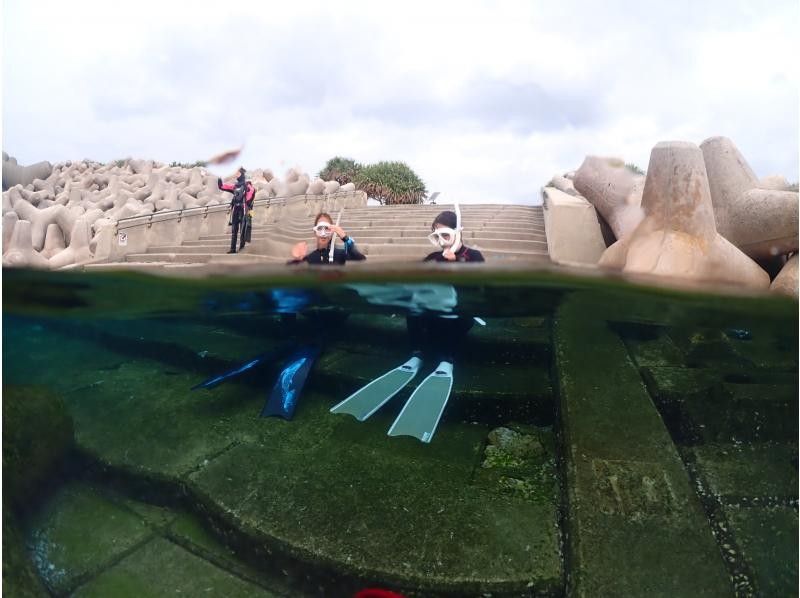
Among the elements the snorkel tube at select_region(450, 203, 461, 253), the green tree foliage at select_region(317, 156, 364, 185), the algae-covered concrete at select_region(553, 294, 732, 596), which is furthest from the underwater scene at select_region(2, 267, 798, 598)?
the green tree foliage at select_region(317, 156, 364, 185)

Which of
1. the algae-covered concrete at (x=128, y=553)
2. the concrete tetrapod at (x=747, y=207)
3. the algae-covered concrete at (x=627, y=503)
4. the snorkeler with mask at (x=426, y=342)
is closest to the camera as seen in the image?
the algae-covered concrete at (x=627, y=503)

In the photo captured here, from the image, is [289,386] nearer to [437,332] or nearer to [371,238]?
[371,238]

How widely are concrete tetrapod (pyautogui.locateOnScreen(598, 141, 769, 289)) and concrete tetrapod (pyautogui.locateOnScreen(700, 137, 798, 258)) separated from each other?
0.28 meters

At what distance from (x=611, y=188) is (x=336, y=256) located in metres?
3.37

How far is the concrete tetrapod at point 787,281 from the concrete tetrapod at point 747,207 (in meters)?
0.22

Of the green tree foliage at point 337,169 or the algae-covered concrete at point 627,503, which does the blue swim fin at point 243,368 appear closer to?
the algae-covered concrete at point 627,503

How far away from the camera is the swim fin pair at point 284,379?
13.4 ft

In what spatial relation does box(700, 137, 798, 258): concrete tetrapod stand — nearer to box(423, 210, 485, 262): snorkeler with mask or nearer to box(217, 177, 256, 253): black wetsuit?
box(423, 210, 485, 262): snorkeler with mask

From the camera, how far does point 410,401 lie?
13.5 ft

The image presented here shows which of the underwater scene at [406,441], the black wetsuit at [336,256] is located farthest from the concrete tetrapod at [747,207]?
the black wetsuit at [336,256]

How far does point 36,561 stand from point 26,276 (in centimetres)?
248

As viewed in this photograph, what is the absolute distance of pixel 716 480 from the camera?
3.18 m

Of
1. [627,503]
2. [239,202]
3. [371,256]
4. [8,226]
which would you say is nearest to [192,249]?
[239,202]

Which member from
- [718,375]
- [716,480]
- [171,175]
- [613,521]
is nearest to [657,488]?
[613,521]
